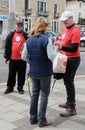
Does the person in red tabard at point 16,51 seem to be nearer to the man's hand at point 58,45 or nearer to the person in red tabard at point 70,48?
the person in red tabard at point 70,48

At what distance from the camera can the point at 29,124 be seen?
17.4ft

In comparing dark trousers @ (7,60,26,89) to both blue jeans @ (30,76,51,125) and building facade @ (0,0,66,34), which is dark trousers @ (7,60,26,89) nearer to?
blue jeans @ (30,76,51,125)

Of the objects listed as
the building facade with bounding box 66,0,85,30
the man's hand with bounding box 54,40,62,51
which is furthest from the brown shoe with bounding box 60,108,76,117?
the building facade with bounding box 66,0,85,30

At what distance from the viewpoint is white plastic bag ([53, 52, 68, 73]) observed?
5477 millimetres

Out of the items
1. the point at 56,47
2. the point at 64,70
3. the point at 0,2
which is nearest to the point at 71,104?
the point at 64,70

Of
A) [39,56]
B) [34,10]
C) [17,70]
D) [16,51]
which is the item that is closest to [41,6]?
[34,10]

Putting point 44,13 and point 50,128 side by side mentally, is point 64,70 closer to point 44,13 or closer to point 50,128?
point 50,128

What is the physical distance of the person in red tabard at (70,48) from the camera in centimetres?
540

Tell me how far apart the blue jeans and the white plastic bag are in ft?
1.67

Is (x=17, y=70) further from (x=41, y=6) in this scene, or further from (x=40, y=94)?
(x=41, y=6)

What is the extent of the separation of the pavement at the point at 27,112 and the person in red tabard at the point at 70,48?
0.25m

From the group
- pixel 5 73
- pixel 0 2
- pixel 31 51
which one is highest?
pixel 0 2

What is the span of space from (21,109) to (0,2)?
38.4 m

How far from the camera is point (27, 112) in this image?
596cm
